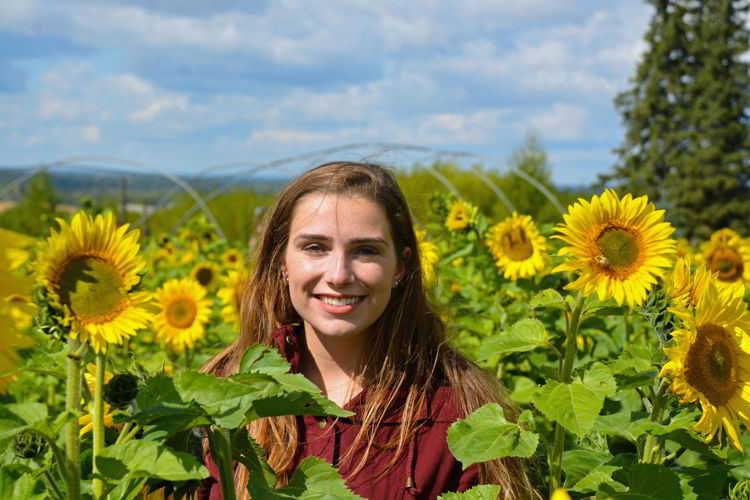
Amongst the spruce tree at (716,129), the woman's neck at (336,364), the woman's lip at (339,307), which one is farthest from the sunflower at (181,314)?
the spruce tree at (716,129)

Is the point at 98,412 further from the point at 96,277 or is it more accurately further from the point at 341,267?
the point at 341,267

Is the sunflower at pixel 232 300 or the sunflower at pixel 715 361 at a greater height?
the sunflower at pixel 715 361

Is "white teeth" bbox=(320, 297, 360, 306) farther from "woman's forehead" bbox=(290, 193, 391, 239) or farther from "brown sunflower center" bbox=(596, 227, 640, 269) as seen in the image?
"brown sunflower center" bbox=(596, 227, 640, 269)

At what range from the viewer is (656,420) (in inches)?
61.5

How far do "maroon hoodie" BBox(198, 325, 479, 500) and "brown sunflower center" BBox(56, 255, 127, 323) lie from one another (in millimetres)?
973

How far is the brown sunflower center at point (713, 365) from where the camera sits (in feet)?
4.62

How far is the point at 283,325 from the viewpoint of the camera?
2375 millimetres

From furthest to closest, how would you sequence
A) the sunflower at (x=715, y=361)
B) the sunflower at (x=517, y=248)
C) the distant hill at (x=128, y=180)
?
the distant hill at (x=128, y=180) < the sunflower at (x=517, y=248) < the sunflower at (x=715, y=361)

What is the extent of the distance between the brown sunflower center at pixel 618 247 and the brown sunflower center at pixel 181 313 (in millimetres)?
2857

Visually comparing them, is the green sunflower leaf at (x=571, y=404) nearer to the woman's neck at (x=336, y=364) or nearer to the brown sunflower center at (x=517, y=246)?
the woman's neck at (x=336, y=364)

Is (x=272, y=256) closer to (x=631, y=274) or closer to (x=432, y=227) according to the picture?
(x=631, y=274)

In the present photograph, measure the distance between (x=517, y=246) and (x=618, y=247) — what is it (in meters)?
1.89

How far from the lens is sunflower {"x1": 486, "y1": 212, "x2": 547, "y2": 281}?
340 cm

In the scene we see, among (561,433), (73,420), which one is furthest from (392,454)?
(73,420)
